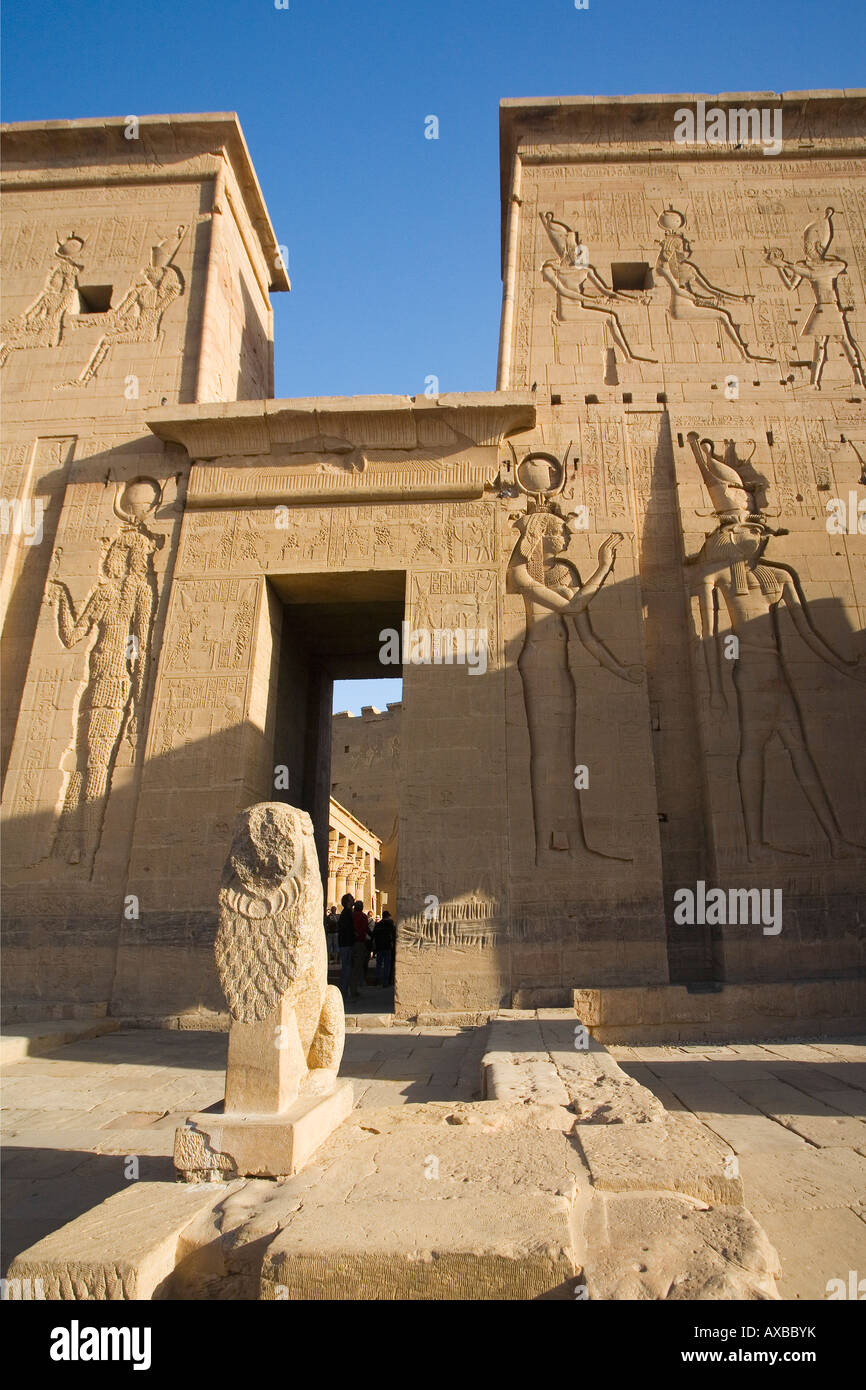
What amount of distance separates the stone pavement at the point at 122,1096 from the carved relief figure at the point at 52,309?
8.75 meters

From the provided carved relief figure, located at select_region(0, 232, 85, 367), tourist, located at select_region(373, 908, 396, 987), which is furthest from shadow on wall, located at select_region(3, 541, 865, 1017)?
carved relief figure, located at select_region(0, 232, 85, 367)

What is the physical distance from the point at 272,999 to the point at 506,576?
6411mm

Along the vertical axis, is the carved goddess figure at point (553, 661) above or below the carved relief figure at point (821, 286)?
below

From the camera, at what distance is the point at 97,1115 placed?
477 centimetres

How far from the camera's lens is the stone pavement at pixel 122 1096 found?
3.55 m

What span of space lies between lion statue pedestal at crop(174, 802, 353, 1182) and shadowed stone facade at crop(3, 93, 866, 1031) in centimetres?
434

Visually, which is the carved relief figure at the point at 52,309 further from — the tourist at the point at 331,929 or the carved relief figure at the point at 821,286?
the carved relief figure at the point at 821,286

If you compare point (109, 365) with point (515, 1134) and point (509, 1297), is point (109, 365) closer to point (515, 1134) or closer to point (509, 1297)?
point (515, 1134)

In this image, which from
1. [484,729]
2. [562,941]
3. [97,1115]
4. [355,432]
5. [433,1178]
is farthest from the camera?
[355,432]

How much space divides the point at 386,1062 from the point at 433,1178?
3.49 meters

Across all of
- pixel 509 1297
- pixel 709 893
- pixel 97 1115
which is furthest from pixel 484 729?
pixel 509 1297

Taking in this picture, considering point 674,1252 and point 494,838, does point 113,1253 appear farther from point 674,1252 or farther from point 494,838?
point 494,838

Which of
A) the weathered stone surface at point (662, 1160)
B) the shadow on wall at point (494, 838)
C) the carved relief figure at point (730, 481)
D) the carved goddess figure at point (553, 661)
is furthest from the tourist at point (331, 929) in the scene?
the weathered stone surface at point (662, 1160)

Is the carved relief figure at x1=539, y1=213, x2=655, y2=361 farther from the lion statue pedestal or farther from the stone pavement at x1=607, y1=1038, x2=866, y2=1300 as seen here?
the lion statue pedestal
